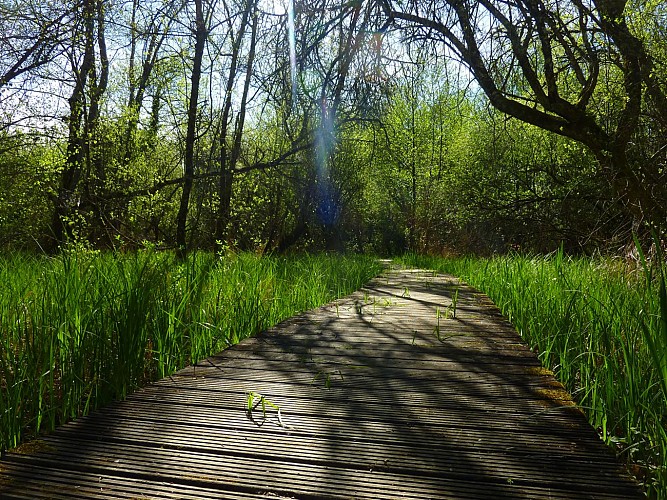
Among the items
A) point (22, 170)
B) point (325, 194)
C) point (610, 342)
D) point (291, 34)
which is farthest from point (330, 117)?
point (325, 194)

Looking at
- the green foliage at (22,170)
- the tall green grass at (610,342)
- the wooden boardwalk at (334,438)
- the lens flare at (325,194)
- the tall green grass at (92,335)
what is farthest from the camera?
the lens flare at (325,194)

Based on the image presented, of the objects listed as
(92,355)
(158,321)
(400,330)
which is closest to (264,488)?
(92,355)

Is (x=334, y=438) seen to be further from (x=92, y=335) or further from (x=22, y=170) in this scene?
(x=22, y=170)

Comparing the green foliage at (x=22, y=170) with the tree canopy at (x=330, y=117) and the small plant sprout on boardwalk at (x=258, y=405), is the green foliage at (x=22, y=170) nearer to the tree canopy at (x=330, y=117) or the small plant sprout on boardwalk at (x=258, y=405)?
the tree canopy at (x=330, y=117)

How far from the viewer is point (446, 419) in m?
1.75

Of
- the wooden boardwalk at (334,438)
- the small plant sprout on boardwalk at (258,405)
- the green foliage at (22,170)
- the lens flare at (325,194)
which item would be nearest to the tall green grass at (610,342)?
the wooden boardwalk at (334,438)

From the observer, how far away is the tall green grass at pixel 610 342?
4.83 ft

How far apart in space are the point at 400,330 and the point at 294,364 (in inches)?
48.0

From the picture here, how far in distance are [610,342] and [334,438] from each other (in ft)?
5.28

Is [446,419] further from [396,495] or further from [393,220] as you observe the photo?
[393,220]

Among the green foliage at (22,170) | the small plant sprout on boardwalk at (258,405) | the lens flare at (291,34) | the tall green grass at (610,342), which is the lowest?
the small plant sprout on boardwalk at (258,405)

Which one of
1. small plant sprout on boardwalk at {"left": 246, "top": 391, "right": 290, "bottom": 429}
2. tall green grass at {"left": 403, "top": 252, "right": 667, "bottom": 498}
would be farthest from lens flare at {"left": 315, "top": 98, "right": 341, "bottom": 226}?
small plant sprout on boardwalk at {"left": 246, "top": 391, "right": 290, "bottom": 429}

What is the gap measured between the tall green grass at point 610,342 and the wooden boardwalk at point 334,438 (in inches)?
4.9

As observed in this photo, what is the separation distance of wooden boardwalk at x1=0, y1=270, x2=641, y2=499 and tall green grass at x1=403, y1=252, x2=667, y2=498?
0.41ft
